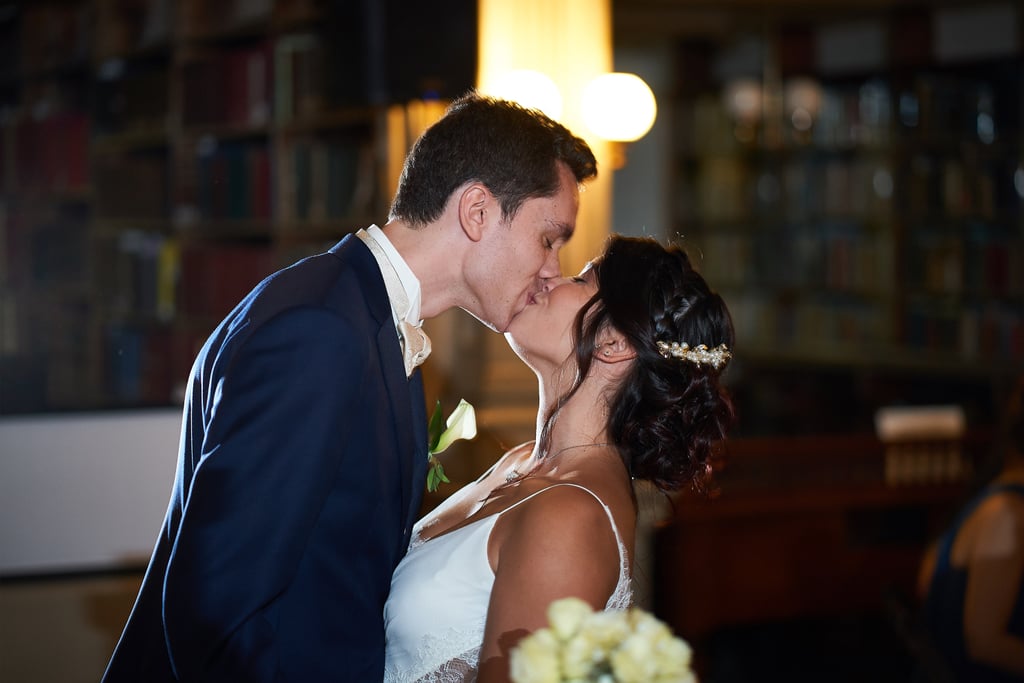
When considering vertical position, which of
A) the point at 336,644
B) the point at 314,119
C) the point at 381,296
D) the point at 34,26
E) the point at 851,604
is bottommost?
the point at 851,604

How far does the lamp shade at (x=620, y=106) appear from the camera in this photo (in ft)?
12.9

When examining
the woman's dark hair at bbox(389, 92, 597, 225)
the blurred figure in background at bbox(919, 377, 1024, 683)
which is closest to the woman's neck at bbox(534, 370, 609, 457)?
the woman's dark hair at bbox(389, 92, 597, 225)

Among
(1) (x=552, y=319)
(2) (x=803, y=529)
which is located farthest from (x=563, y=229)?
(2) (x=803, y=529)

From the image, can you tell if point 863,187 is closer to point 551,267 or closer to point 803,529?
point 803,529

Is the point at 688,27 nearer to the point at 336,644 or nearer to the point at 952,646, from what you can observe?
the point at 952,646

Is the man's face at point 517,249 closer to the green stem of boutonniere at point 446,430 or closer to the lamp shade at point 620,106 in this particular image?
the green stem of boutonniere at point 446,430

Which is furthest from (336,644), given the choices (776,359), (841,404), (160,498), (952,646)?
(776,359)

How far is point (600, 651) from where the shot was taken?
88 cm

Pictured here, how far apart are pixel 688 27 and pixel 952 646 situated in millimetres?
5291

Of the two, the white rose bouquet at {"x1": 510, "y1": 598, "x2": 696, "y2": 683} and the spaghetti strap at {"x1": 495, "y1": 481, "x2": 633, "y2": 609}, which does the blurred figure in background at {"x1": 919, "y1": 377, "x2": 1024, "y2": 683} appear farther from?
the white rose bouquet at {"x1": 510, "y1": 598, "x2": 696, "y2": 683}

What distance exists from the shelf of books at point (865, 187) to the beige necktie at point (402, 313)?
15.8 feet

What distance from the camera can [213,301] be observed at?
4.18m

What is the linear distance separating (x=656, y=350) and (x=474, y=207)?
1.36 ft

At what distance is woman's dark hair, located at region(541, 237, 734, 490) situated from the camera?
171cm
